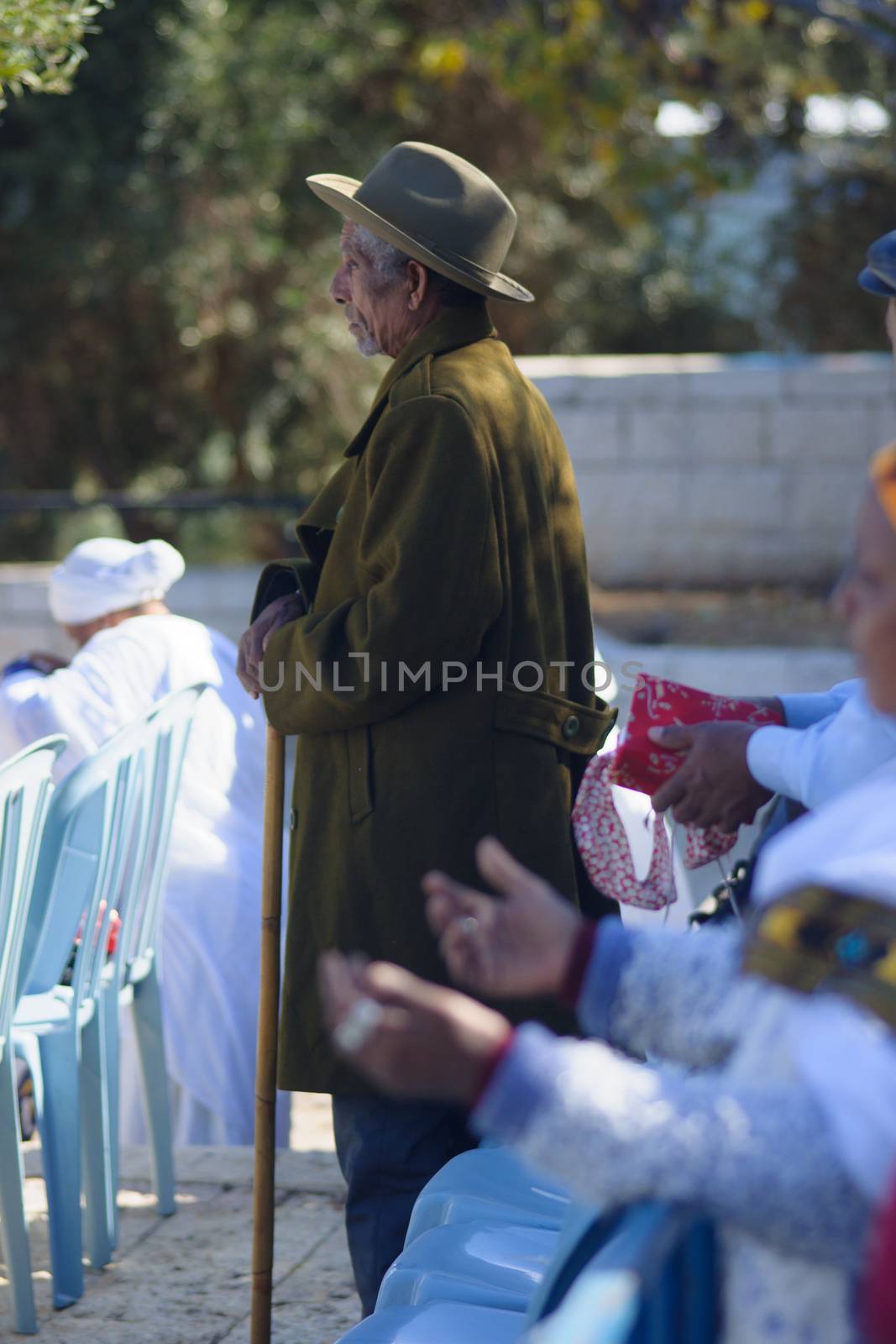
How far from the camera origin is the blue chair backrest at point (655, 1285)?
138cm

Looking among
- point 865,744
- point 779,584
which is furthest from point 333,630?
point 779,584

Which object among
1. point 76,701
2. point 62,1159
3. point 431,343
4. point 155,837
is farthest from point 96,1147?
point 431,343

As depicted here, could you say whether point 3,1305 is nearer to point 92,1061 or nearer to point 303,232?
point 92,1061

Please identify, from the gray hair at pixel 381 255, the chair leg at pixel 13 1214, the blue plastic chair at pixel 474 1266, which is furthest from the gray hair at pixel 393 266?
the chair leg at pixel 13 1214

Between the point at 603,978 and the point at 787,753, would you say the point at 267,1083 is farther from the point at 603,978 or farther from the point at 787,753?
the point at 603,978

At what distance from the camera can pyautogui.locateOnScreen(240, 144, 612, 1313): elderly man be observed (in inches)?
103

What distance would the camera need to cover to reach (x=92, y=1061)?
3.54 meters

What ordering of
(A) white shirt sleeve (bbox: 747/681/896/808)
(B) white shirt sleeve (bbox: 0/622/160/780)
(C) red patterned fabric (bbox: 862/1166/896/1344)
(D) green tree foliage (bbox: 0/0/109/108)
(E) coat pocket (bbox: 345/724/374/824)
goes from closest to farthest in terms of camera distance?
(C) red patterned fabric (bbox: 862/1166/896/1344), (A) white shirt sleeve (bbox: 747/681/896/808), (E) coat pocket (bbox: 345/724/374/824), (D) green tree foliage (bbox: 0/0/109/108), (B) white shirt sleeve (bbox: 0/622/160/780)

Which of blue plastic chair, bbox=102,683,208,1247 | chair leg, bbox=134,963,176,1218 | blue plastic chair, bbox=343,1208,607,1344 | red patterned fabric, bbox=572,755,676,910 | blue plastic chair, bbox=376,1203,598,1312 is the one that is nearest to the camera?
blue plastic chair, bbox=343,1208,607,1344

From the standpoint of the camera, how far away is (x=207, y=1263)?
138 inches

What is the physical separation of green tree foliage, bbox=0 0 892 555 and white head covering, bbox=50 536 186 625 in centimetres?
512

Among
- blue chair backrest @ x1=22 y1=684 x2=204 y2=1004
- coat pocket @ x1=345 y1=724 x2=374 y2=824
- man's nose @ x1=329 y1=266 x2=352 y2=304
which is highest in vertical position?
man's nose @ x1=329 y1=266 x2=352 y2=304

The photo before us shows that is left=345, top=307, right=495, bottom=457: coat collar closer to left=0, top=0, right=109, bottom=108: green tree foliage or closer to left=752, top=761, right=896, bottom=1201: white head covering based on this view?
left=0, top=0, right=109, bottom=108: green tree foliage

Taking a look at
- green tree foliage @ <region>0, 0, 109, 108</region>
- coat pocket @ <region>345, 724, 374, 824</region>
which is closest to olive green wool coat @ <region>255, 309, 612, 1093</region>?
coat pocket @ <region>345, 724, 374, 824</region>
